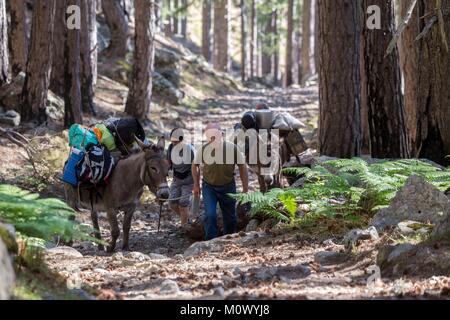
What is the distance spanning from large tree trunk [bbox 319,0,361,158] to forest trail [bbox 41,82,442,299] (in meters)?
3.64

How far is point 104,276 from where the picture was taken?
25.5 ft

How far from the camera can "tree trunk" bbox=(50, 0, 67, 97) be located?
64.0 ft

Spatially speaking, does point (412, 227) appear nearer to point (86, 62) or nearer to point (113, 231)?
point (113, 231)

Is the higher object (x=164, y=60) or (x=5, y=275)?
(x=164, y=60)

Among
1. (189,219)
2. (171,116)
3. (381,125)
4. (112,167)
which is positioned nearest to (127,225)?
(112,167)

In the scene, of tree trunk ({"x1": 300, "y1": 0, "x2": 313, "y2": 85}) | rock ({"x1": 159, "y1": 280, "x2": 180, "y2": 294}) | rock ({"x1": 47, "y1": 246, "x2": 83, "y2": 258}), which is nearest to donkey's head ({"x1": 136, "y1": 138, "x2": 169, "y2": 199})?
rock ({"x1": 47, "y1": 246, "x2": 83, "y2": 258})

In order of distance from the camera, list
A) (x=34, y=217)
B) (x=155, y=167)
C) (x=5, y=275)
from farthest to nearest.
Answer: (x=155, y=167), (x=34, y=217), (x=5, y=275)

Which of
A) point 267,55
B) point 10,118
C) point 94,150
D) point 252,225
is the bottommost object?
point 252,225

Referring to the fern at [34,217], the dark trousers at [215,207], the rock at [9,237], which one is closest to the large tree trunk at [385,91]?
the dark trousers at [215,207]

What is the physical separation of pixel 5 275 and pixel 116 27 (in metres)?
24.6

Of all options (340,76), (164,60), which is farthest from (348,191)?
(164,60)

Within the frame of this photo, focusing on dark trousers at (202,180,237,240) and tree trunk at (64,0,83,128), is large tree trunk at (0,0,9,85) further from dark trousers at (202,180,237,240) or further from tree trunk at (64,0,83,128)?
dark trousers at (202,180,237,240)

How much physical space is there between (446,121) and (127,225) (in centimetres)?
601

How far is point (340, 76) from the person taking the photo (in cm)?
1402
